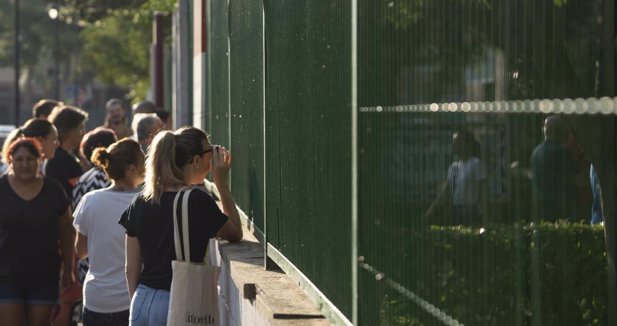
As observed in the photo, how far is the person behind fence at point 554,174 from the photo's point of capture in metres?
2.34

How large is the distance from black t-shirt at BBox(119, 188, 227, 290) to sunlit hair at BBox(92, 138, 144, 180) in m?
1.42

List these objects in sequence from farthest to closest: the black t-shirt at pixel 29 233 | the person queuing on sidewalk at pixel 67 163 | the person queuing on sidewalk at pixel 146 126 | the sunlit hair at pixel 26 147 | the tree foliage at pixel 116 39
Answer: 1. the tree foliage at pixel 116 39
2. the person queuing on sidewalk at pixel 146 126
3. the person queuing on sidewalk at pixel 67 163
4. the sunlit hair at pixel 26 147
5. the black t-shirt at pixel 29 233

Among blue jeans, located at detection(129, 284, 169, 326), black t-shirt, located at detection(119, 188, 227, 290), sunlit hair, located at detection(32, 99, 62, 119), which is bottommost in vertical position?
blue jeans, located at detection(129, 284, 169, 326)

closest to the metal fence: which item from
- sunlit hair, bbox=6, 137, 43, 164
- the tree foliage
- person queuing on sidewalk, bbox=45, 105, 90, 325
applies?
sunlit hair, bbox=6, 137, 43, 164

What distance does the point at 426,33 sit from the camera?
129 inches

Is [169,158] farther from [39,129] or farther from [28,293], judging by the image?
[39,129]

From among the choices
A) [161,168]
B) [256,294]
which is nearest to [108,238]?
[161,168]

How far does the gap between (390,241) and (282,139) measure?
2.39m

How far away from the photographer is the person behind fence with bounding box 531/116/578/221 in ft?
7.69

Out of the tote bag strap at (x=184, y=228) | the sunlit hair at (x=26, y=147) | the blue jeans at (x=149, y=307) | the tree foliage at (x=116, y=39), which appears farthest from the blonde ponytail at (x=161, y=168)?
the tree foliage at (x=116, y=39)

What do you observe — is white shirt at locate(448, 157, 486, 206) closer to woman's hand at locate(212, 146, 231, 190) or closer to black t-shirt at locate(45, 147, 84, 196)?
woman's hand at locate(212, 146, 231, 190)

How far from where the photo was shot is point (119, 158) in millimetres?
7910

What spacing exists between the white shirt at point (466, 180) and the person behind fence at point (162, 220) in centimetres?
329

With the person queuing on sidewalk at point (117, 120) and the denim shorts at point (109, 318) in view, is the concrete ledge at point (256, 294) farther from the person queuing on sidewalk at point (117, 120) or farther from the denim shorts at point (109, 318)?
the person queuing on sidewalk at point (117, 120)
